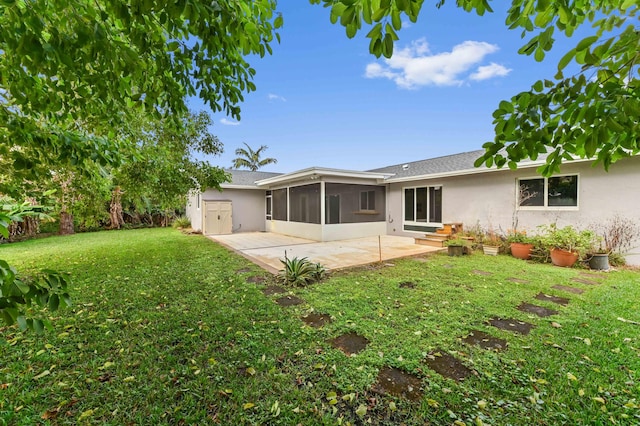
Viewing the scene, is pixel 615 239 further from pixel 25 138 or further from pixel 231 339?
pixel 25 138

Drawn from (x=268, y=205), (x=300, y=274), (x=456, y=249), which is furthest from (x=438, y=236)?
(x=268, y=205)

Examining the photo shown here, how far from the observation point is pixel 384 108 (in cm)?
1494

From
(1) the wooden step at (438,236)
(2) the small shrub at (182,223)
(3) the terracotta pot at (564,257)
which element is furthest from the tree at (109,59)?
(2) the small shrub at (182,223)

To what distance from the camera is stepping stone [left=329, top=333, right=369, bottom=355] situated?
2.92 m

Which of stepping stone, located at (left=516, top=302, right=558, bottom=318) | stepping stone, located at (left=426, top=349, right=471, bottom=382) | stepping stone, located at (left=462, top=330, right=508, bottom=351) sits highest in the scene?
stepping stone, located at (left=516, top=302, right=558, bottom=318)

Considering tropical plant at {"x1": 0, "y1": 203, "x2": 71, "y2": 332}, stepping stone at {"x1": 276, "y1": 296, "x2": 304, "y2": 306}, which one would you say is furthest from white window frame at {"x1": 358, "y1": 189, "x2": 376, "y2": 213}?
tropical plant at {"x1": 0, "y1": 203, "x2": 71, "y2": 332}

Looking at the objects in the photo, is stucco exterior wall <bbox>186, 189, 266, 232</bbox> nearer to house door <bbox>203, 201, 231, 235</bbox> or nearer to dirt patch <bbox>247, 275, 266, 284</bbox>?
house door <bbox>203, 201, 231, 235</bbox>

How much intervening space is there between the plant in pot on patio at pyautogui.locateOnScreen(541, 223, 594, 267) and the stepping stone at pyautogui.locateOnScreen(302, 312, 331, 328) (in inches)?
261

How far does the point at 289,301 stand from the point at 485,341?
107 inches

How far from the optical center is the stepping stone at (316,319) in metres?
3.52

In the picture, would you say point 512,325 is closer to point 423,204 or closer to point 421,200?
point 423,204

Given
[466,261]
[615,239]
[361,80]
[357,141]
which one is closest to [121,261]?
[466,261]

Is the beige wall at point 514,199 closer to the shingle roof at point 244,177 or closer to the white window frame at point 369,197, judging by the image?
the white window frame at point 369,197

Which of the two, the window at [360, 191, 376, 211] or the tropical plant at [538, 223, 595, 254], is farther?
the window at [360, 191, 376, 211]
